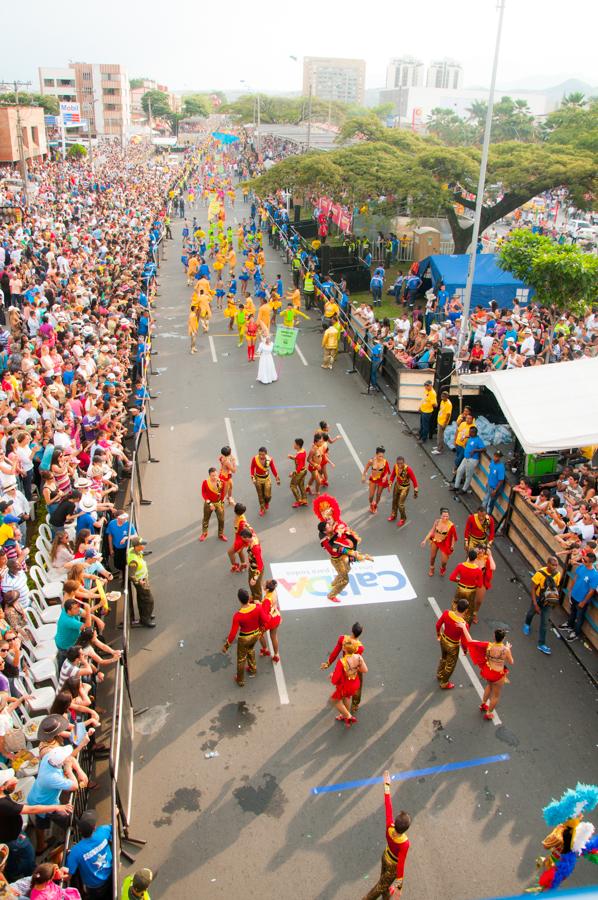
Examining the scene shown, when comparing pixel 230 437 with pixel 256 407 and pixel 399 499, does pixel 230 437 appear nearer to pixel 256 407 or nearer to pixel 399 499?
pixel 256 407

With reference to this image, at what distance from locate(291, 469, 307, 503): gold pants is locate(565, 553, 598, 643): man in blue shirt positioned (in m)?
4.77

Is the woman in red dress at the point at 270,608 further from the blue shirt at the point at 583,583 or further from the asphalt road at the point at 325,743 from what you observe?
the blue shirt at the point at 583,583

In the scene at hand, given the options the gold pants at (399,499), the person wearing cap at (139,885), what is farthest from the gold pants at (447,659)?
the person wearing cap at (139,885)

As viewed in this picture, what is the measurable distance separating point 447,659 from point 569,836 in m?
2.57

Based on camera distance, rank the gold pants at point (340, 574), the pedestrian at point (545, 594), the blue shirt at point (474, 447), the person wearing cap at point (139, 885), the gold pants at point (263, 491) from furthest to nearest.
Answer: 1. the blue shirt at point (474, 447)
2. the gold pants at point (263, 491)
3. the gold pants at point (340, 574)
4. the pedestrian at point (545, 594)
5. the person wearing cap at point (139, 885)

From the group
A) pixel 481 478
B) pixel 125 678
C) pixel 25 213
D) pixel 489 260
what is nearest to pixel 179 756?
pixel 125 678

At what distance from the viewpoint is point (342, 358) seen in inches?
811

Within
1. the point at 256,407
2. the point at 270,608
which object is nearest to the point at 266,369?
the point at 256,407

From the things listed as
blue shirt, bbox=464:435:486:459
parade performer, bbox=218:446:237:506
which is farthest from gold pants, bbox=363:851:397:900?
blue shirt, bbox=464:435:486:459

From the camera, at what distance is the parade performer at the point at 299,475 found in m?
11.7

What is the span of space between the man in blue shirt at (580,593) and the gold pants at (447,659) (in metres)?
2.03

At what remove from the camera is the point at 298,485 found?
12.1 m

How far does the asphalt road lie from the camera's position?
20.8 feet

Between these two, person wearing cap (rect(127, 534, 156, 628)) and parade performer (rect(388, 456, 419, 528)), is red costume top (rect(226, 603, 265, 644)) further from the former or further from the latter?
parade performer (rect(388, 456, 419, 528))
